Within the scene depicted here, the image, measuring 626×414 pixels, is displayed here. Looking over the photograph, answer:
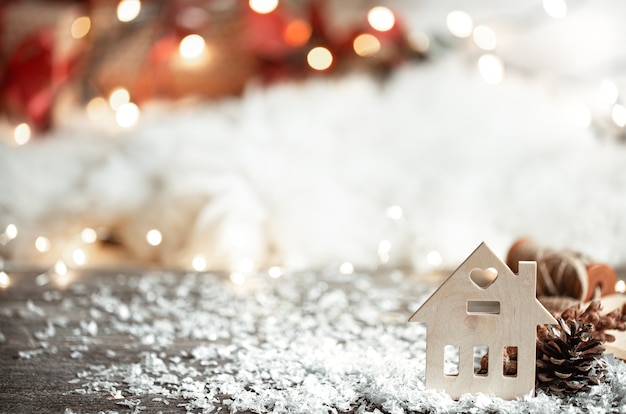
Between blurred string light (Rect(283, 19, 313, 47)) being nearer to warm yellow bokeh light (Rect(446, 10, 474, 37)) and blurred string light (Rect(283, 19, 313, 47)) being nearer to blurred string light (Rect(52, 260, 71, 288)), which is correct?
warm yellow bokeh light (Rect(446, 10, 474, 37))

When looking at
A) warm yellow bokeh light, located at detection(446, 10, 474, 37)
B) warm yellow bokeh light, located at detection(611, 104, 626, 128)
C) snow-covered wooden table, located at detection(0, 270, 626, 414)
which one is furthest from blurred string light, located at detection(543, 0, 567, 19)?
snow-covered wooden table, located at detection(0, 270, 626, 414)

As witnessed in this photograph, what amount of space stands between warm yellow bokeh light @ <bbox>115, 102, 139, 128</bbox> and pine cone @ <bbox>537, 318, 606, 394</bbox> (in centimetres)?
172

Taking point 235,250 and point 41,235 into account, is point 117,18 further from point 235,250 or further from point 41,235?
point 235,250

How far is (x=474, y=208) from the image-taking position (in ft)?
5.32

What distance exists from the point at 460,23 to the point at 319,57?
0.45 meters

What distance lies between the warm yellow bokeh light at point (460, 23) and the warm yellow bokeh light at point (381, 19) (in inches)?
7.5

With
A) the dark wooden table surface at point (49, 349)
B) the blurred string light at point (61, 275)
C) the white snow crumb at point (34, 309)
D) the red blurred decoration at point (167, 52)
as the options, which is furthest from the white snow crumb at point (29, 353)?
the red blurred decoration at point (167, 52)

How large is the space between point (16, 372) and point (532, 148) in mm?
1294

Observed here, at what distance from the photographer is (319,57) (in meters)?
2.25

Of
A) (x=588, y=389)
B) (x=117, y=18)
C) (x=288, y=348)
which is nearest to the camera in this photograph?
(x=588, y=389)

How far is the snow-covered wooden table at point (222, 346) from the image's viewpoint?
749mm

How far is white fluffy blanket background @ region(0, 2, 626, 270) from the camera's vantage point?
1.58 meters

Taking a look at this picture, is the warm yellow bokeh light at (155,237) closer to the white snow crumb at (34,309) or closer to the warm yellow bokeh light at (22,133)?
the white snow crumb at (34,309)

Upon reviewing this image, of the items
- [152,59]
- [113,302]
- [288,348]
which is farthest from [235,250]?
[152,59]
